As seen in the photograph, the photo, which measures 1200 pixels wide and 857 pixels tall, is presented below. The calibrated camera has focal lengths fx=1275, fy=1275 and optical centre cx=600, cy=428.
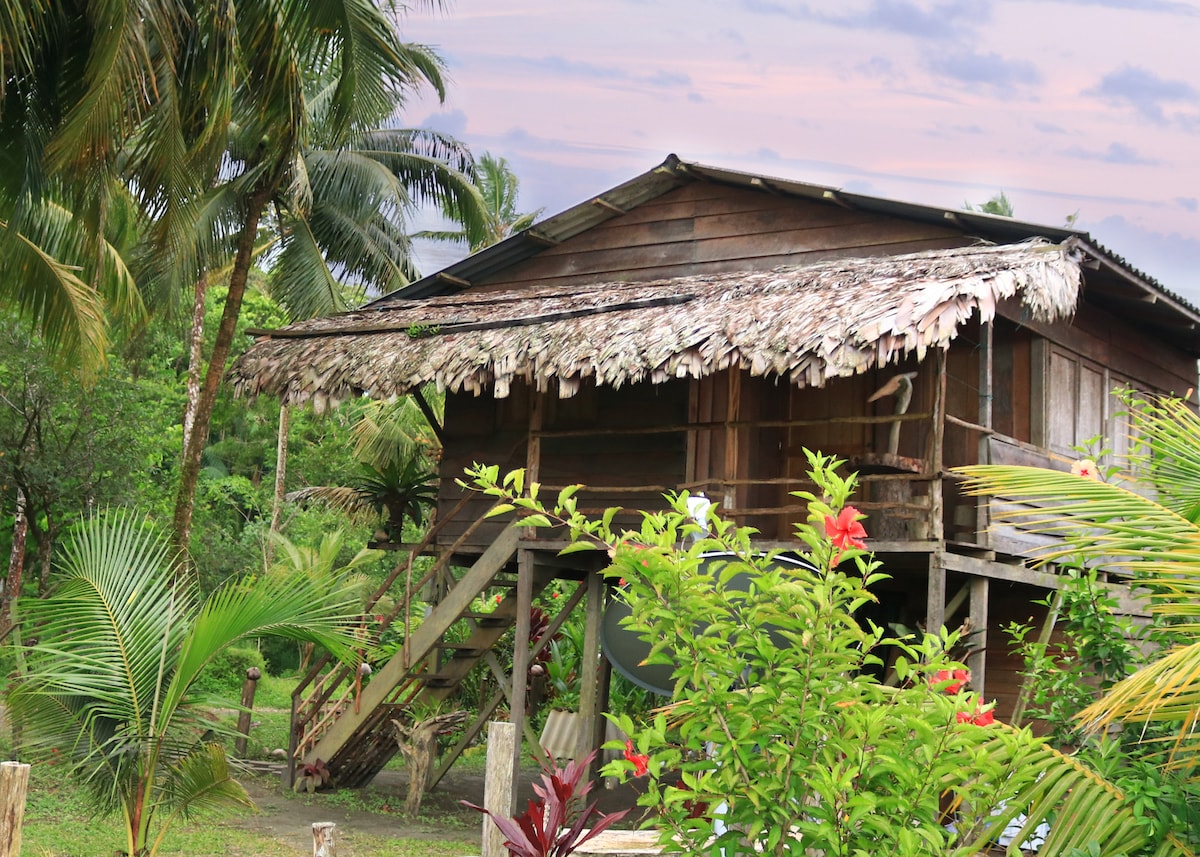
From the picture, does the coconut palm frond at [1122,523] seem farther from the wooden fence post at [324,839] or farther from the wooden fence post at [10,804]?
the wooden fence post at [10,804]

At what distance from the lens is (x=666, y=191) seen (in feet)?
41.8

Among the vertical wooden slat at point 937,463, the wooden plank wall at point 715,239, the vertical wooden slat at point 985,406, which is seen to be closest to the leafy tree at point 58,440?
the wooden plank wall at point 715,239

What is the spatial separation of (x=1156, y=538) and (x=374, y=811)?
9.49 m

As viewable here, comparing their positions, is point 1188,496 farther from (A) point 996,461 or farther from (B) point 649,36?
(B) point 649,36

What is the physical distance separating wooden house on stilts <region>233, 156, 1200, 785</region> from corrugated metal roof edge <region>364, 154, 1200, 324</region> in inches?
1.2

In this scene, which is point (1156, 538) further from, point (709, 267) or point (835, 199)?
point (709, 267)

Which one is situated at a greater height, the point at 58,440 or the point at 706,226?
the point at 706,226

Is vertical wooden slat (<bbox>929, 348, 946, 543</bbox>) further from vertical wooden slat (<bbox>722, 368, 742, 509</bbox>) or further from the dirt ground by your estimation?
the dirt ground

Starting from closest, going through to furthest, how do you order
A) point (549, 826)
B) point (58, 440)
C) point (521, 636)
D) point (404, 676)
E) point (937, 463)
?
1. point (549, 826)
2. point (937, 463)
3. point (521, 636)
4. point (404, 676)
5. point (58, 440)

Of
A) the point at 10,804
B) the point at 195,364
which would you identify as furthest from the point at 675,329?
the point at 195,364

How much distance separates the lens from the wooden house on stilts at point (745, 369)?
29.5 ft

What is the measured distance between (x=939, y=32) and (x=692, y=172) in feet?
464

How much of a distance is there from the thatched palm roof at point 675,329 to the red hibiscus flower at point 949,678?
4.26 meters

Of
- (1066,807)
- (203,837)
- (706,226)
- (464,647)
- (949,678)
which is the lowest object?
(203,837)
